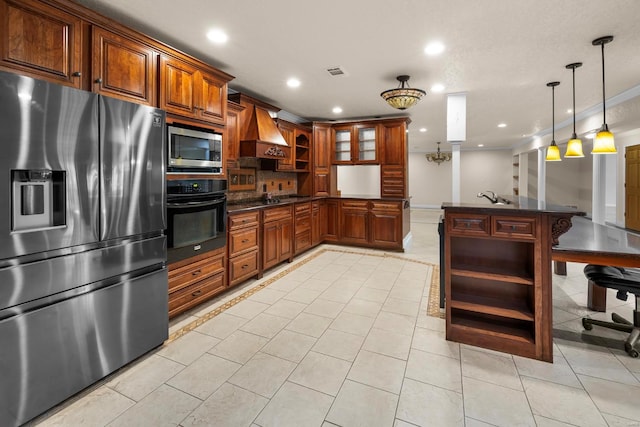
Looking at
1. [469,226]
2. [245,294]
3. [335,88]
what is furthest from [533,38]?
[245,294]

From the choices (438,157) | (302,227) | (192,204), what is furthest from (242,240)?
(438,157)

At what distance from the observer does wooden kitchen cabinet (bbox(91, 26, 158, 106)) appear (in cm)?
211

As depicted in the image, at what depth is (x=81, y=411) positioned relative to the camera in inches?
66.4

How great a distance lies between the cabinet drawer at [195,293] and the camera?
269cm

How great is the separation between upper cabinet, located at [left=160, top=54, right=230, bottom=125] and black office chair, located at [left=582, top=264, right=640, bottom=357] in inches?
142

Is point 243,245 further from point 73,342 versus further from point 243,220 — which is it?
point 73,342

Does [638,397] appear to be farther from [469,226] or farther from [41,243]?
[41,243]

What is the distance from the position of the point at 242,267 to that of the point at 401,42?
2900mm

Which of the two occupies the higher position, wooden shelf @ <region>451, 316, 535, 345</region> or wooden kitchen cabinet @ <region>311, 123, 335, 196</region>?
wooden kitchen cabinet @ <region>311, 123, 335, 196</region>

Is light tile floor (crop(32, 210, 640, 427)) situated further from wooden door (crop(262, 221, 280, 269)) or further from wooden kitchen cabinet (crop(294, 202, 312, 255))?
wooden kitchen cabinet (crop(294, 202, 312, 255))

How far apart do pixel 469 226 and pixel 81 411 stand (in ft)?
9.06

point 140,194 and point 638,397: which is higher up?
point 140,194

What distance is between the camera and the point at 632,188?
7.03 meters

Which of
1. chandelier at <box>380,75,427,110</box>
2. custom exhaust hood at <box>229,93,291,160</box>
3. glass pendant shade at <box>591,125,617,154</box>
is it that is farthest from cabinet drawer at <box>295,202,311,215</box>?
glass pendant shade at <box>591,125,617,154</box>
